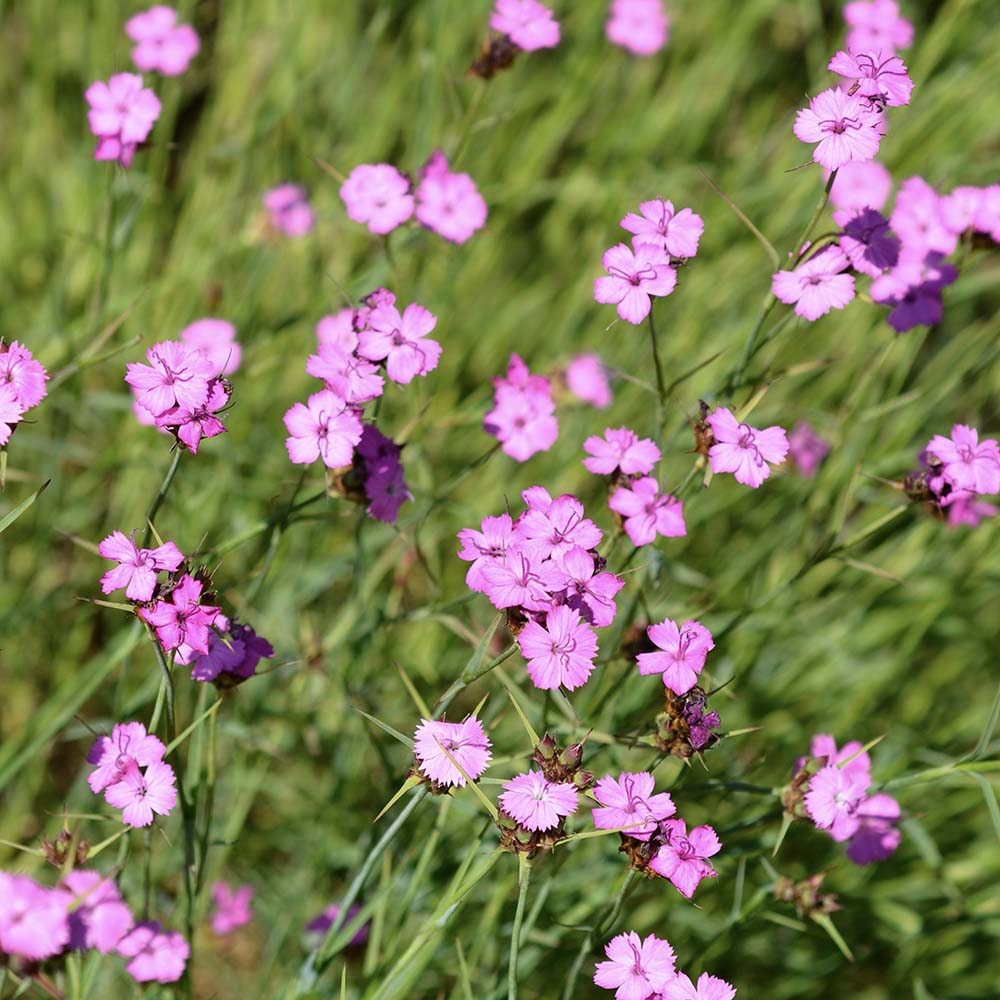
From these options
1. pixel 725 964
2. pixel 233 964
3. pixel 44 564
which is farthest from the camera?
pixel 44 564

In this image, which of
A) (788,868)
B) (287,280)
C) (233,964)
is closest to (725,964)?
(788,868)

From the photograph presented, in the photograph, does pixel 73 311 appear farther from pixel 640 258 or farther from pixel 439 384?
pixel 640 258

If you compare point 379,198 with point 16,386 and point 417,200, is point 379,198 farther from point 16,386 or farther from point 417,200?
point 16,386

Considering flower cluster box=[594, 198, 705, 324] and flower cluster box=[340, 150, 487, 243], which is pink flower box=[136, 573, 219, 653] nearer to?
flower cluster box=[594, 198, 705, 324]

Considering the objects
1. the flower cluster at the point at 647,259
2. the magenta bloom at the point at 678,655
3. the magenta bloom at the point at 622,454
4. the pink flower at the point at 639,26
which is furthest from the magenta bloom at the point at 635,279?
the pink flower at the point at 639,26

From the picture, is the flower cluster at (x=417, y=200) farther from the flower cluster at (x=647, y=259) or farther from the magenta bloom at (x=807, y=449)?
the magenta bloom at (x=807, y=449)

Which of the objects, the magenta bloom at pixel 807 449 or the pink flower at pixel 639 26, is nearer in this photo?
the magenta bloom at pixel 807 449
